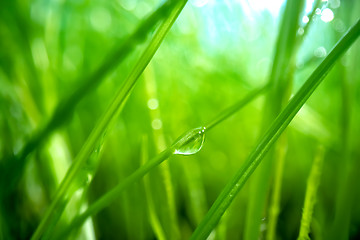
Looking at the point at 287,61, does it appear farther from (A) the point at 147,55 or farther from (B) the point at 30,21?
(B) the point at 30,21

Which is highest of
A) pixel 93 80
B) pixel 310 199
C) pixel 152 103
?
pixel 152 103

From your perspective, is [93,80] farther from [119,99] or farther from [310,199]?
[310,199]

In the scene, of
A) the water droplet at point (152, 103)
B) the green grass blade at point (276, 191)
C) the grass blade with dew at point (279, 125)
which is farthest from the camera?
the water droplet at point (152, 103)

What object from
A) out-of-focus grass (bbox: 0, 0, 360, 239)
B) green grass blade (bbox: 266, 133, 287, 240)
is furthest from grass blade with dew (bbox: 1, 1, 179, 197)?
green grass blade (bbox: 266, 133, 287, 240)

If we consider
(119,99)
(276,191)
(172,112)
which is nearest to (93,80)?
(119,99)

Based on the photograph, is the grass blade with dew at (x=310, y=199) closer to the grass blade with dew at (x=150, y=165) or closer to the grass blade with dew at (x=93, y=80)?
the grass blade with dew at (x=150, y=165)

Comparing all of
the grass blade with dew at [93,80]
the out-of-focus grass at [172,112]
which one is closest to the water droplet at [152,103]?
the out-of-focus grass at [172,112]
